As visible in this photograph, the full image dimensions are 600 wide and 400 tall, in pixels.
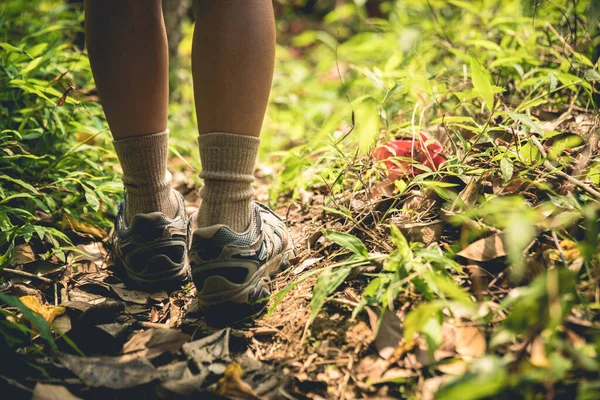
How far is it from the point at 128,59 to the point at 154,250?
521mm

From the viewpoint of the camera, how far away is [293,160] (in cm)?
176

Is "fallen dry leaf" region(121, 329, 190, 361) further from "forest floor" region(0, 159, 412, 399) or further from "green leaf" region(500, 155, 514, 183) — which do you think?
"green leaf" region(500, 155, 514, 183)

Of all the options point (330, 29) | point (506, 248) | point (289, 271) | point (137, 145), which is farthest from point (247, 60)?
point (330, 29)

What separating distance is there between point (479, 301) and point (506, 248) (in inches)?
5.9

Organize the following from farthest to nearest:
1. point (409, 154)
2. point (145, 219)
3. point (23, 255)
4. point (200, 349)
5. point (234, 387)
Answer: point (409, 154)
point (23, 255)
point (145, 219)
point (200, 349)
point (234, 387)

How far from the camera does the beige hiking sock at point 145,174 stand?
4.01 feet

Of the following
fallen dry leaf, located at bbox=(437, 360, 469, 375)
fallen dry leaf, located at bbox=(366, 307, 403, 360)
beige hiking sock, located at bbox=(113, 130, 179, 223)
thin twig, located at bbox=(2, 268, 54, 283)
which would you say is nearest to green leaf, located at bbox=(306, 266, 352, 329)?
fallen dry leaf, located at bbox=(366, 307, 403, 360)

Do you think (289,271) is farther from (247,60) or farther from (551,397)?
(551,397)

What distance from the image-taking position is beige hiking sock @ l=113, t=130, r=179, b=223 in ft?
4.01

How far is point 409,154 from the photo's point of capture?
4.84ft

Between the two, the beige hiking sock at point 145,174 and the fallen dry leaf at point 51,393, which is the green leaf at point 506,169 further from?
the fallen dry leaf at point 51,393

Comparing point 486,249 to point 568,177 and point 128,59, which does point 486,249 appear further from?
point 128,59

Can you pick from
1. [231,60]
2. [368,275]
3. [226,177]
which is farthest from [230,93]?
[368,275]

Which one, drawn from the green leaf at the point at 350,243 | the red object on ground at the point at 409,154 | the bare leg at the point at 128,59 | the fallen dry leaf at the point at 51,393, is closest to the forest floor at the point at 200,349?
the fallen dry leaf at the point at 51,393
